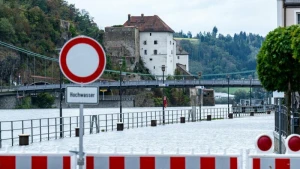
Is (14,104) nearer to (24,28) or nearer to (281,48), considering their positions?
(24,28)

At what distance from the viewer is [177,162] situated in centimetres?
860

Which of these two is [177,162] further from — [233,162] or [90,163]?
[90,163]

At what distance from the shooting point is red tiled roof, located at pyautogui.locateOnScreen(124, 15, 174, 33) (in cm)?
18338

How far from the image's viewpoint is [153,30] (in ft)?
599

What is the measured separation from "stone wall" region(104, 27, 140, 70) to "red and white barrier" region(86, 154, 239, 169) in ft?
526

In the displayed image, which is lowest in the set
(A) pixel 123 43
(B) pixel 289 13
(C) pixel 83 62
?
(C) pixel 83 62

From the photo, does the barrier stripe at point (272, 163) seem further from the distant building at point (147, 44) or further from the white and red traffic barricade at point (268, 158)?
the distant building at point (147, 44)

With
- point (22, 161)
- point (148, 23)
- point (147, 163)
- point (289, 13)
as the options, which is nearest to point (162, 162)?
point (147, 163)

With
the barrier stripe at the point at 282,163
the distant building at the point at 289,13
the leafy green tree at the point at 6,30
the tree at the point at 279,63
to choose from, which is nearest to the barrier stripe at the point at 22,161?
the barrier stripe at the point at 282,163

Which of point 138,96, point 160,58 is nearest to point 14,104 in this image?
point 138,96

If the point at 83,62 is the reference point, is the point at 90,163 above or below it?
below

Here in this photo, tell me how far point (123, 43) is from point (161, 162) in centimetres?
16426

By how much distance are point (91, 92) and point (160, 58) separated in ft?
555

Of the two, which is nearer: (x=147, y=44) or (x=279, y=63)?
(x=279, y=63)
